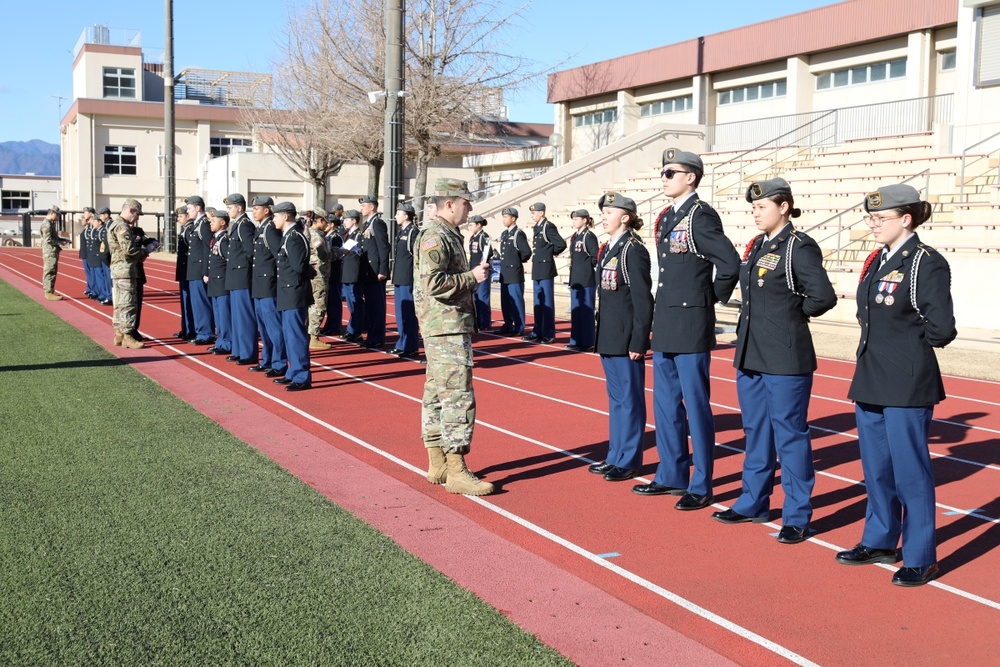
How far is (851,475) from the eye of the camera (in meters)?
7.73

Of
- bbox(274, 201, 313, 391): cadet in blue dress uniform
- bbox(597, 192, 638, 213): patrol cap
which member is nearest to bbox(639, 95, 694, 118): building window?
bbox(274, 201, 313, 391): cadet in blue dress uniform

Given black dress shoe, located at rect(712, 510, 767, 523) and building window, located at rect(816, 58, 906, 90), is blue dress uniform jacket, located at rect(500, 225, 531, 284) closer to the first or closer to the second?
black dress shoe, located at rect(712, 510, 767, 523)

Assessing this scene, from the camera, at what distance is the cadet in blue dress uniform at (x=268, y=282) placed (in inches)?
460

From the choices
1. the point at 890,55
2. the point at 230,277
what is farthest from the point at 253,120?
the point at 230,277

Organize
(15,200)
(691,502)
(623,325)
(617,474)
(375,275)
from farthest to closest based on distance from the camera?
(15,200)
(375,275)
(617,474)
(623,325)
(691,502)

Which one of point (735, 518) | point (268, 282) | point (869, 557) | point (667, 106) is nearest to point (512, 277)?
point (268, 282)

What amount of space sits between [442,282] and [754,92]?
1237 inches

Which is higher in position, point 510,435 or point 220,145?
point 220,145

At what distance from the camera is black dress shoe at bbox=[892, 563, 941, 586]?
529 centimetres

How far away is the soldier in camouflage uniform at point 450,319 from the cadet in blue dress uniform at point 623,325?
3.43 feet

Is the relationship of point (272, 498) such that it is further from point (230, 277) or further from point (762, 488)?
point (230, 277)

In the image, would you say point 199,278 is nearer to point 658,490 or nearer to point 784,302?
point 658,490

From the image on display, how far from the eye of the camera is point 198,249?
1489cm

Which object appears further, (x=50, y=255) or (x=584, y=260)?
(x=50, y=255)
